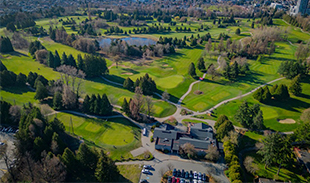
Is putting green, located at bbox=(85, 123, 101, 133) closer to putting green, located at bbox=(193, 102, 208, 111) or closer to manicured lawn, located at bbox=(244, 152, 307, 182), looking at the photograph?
putting green, located at bbox=(193, 102, 208, 111)

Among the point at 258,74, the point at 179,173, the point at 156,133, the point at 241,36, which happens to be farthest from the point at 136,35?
the point at 179,173

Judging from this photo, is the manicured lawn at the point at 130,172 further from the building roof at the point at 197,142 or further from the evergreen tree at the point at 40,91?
the evergreen tree at the point at 40,91

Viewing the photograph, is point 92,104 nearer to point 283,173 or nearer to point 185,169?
point 185,169

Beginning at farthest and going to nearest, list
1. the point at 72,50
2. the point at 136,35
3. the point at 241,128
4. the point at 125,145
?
the point at 136,35 < the point at 72,50 < the point at 241,128 < the point at 125,145

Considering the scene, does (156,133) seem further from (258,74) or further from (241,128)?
(258,74)

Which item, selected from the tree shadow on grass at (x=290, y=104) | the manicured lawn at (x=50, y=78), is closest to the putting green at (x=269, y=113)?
the tree shadow on grass at (x=290, y=104)
